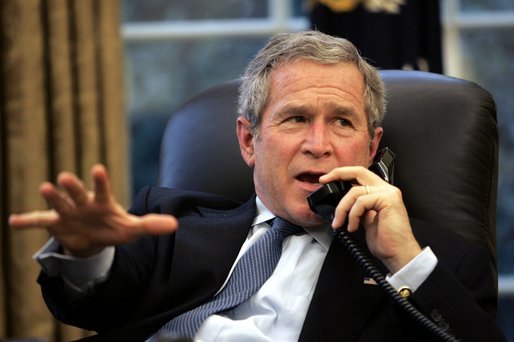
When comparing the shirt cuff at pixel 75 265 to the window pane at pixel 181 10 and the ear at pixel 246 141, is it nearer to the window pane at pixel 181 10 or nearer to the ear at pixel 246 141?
the ear at pixel 246 141

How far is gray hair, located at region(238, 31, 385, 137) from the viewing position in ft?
7.09

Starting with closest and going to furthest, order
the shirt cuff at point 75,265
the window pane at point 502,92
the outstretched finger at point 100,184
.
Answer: the outstretched finger at point 100,184, the shirt cuff at point 75,265, the window pane at point 502,92

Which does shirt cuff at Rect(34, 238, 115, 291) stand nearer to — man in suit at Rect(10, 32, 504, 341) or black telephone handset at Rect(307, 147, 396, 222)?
man in suit at Rect(10, 32, 504, 341)

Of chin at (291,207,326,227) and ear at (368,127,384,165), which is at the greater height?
ear at (368,127,384,165)

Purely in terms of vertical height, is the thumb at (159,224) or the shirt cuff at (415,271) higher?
the thumb at (159,224)

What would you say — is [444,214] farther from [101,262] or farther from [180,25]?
[180,25]

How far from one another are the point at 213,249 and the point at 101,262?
1.27 feet

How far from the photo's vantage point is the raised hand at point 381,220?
187 centimetres

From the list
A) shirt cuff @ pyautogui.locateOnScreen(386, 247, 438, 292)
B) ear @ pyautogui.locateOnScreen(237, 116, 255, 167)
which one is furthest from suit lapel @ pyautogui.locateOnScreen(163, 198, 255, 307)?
shirt cuff @ pyautogui.locateOnScreen(386, 247, 438, 292)

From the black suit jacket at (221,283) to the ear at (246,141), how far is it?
14 centimetres

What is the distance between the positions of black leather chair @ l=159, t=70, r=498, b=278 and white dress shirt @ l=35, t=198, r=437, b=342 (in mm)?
264

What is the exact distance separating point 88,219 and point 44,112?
83.3 inches

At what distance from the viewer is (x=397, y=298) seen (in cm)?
179

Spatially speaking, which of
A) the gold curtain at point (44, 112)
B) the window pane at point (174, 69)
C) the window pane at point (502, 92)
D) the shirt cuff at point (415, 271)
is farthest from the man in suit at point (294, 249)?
the window pane at point (502, 92)
